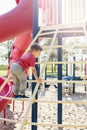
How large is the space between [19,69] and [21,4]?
1860mm

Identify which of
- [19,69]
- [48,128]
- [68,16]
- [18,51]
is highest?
[68,16]

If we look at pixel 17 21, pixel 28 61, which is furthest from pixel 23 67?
pixel 17 21

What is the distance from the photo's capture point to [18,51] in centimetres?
752

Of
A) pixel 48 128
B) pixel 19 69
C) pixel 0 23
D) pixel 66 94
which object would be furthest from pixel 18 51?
pixel 66 94

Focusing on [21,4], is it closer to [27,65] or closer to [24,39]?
[24,39]

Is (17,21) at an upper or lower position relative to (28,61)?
upper

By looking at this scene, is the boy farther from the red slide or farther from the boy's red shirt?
the red slide

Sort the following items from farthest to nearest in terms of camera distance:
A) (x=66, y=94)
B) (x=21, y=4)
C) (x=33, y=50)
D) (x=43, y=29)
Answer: (x=66, y=94), (x=21, y=4), (x=43, y=29), (x=33, y=50)

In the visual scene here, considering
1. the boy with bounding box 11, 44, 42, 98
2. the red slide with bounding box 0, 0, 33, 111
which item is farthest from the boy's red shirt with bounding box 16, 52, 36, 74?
the red slide with bounding box 0, 0, 33, 111

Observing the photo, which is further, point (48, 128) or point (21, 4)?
point (48, 128)

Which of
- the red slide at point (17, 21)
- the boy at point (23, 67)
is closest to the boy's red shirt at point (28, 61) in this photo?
the boy at point (23, 67)

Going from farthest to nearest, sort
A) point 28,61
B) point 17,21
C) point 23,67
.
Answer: point 17,21 < point 23,67 < point 28,61

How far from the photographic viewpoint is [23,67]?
466cm

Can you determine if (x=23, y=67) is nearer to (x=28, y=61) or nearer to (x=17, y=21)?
(x=28, y=61)
